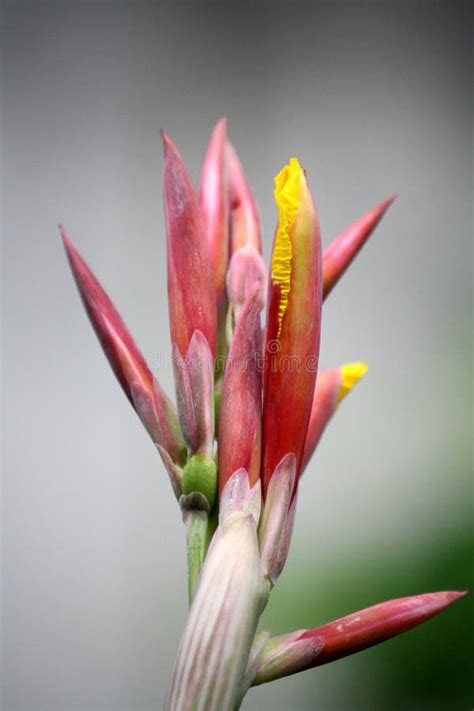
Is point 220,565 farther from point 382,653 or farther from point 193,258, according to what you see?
point 382,653

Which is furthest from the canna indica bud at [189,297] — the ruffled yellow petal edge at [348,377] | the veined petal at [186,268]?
the ruffled yellow petal edge at [348,377]

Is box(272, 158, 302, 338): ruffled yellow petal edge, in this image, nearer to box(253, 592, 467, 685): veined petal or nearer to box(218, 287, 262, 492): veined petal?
box(218, 287, 262, 492): veined petal

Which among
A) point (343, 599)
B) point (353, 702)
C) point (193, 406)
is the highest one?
point (193, 406)

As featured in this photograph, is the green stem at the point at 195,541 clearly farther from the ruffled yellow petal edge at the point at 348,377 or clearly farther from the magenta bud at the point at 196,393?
the ruffled yellow petal edge at the point at 348,377

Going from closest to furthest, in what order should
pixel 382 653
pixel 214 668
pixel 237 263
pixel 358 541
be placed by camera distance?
pixel 214 668
pixel 237 263
pixel 382 653
pixel 358 541

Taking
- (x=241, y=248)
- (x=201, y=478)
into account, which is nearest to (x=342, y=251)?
(x=241, y=248)

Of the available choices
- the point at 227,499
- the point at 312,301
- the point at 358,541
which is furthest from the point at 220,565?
the point at 358,541
